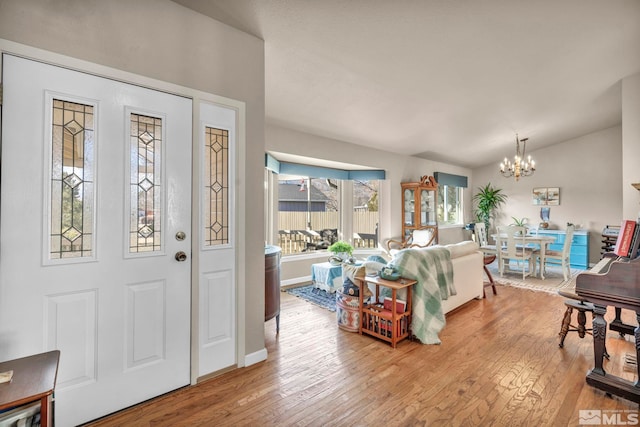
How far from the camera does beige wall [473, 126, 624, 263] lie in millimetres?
6223

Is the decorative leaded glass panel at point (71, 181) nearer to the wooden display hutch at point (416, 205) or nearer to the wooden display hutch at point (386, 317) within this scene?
the wooden display hutch at point (386, 317)

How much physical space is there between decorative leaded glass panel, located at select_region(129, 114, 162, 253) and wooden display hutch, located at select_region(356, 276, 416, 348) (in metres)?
1.85

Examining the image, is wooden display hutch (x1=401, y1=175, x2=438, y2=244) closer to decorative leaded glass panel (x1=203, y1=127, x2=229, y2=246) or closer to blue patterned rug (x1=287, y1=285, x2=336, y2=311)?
blue patterned rug (x1=287, y1=285, x2=336, y2=311)

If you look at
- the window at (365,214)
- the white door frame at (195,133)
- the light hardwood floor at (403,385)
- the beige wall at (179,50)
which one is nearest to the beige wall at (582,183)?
the window at (365,214)

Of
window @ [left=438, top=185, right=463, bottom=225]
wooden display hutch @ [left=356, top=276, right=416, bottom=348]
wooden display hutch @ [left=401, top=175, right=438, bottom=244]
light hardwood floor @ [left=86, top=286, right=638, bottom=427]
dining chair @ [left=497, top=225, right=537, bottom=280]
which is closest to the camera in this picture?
light hardwood floor @ [left=86, top=286, right=638, bottom=427]

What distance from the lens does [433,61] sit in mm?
3033

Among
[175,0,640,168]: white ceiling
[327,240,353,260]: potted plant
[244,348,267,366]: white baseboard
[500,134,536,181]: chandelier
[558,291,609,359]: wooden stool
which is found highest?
[175,0,640,168]: white ceiling

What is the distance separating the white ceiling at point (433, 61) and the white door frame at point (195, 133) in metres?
0.61

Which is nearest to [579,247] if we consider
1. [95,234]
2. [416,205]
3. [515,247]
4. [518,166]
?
[515,247]

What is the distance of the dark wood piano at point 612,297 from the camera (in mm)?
1804

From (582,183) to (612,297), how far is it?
626 centimetres

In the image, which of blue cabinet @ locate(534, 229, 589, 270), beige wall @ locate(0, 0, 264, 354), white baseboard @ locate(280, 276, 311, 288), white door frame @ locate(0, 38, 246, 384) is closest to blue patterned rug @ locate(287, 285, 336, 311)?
white baseboard @ locate(280, 276, 311, 288)

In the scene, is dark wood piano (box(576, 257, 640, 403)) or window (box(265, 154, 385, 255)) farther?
window (box(265, 154, 385, 255))

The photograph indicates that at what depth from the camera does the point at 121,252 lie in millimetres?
1788
